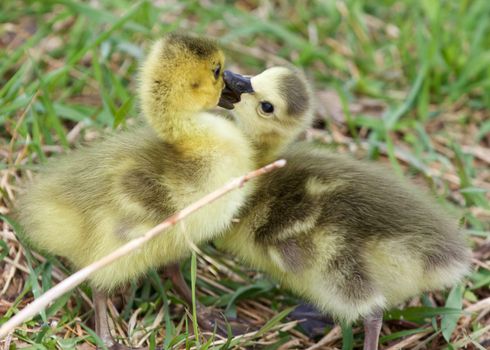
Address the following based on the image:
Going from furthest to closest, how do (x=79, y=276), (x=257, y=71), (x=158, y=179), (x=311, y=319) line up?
1. (x=257, y=71)
2. (x=311, y=319)
3. (x=158, y=179)
4. (x=79, y=276)

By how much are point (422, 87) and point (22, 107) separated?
163 cm

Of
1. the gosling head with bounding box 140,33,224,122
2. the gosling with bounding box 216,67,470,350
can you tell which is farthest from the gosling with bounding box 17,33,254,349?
the gosling with bounding box 216,67,470,350

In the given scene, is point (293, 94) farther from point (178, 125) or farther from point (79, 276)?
point (79, 276)

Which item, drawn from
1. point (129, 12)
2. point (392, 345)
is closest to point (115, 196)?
point (392, 345)

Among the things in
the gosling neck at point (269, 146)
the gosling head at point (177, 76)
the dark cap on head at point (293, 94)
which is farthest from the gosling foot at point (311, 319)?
the gosling head at point (177, 76)

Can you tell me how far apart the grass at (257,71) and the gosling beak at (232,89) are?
1.51ft

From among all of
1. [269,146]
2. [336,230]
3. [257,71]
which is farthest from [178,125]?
[257,71]

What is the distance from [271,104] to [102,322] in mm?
750

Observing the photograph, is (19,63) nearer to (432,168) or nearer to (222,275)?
(222,275)

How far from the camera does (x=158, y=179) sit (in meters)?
2.03

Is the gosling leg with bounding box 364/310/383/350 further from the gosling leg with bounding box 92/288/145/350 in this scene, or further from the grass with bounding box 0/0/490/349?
the gosling leg with bounding box 92/288/145/350

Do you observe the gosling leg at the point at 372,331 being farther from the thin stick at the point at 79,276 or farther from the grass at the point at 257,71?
the thin stick at the point at 79,276

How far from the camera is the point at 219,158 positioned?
2066mm

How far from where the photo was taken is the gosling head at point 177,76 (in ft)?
6.68
